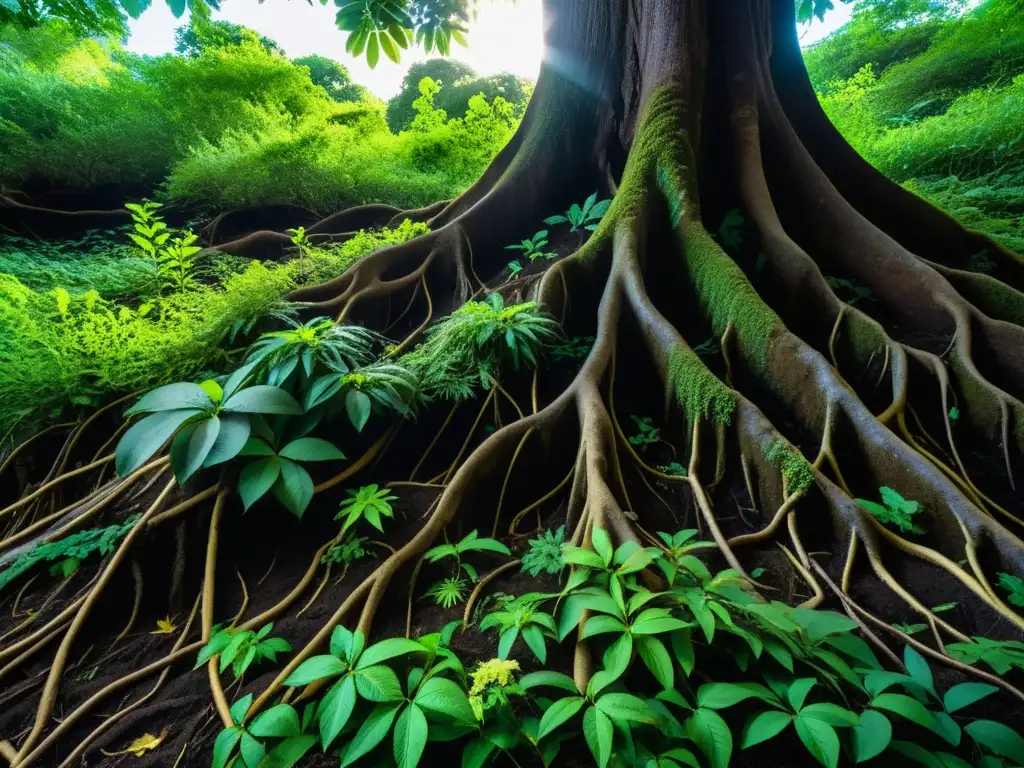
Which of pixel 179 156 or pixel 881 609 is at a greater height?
pixel 179 156

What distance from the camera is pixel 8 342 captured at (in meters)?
2.94

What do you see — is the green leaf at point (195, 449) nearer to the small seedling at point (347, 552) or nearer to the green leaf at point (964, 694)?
the small seedling at point (347, 552)

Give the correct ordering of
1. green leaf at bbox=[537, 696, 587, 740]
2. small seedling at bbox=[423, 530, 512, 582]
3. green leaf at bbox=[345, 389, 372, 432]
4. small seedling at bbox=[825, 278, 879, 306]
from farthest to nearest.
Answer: small seedling at bbox=[825, 278, 879, 306] < green leaf at bbox=[345, 389, 372, 432] < small seedling at bbox=[423, 530, 512, 582] < green leaf at bbox=[537, 696, 587, 740]

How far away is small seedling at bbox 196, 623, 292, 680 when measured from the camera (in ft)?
5.00

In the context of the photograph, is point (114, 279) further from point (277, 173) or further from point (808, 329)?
point (808, 329)

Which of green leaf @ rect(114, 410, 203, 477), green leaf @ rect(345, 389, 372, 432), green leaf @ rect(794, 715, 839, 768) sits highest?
green leaf @ rect(114, 410, 203, 477)

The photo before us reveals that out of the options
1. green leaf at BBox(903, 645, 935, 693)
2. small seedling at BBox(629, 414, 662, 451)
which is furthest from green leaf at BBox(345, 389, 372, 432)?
green leaf at BBox(903, 645, 935, 693)

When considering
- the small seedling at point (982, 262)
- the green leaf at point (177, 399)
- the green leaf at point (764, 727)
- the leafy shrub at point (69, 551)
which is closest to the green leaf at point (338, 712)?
the green leaf at point (764, 727)

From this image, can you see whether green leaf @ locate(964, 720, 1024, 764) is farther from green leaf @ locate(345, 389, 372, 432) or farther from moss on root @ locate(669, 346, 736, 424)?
green leaf @ locate(345, 389, 372, 432)

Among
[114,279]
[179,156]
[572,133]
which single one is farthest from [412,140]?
[114,279]

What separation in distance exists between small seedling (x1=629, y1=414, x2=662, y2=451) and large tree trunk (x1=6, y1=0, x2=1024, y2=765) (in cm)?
15

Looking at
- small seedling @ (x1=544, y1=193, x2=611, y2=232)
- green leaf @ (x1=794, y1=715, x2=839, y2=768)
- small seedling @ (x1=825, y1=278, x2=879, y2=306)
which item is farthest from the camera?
small seedling @ (x1=544, y1=193, x2=611, y2=232)

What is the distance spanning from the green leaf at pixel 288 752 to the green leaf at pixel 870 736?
1251 millimetres

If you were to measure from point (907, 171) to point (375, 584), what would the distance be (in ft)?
25.6
